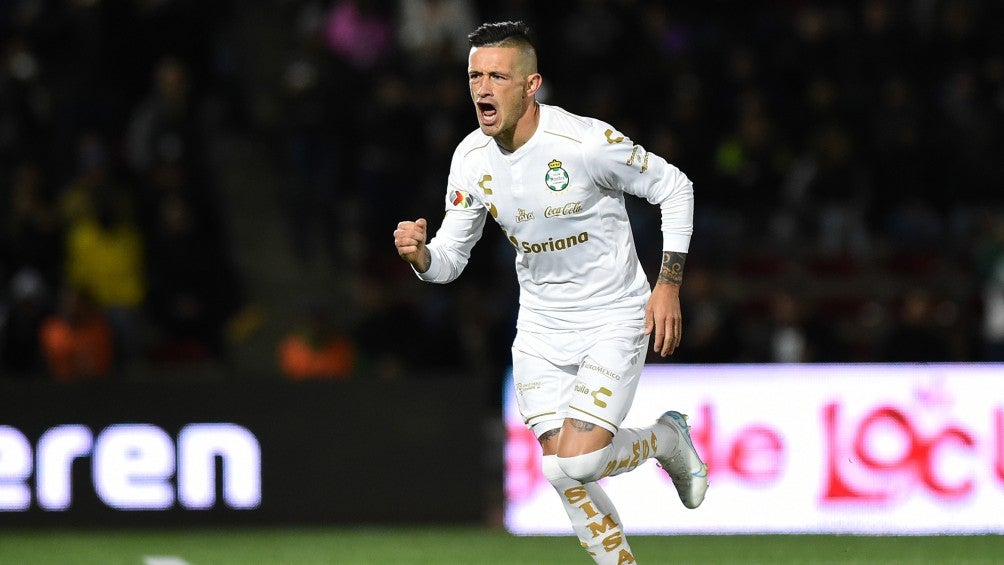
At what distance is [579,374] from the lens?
6.16m

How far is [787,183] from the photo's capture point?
13.8 m

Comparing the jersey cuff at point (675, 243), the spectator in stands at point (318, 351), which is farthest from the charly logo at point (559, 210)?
the spectator in stands at point (318, 351)

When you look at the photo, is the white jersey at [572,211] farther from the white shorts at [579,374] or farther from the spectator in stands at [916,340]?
the spectator in stands at [916,340]

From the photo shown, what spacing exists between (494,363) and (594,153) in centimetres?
609

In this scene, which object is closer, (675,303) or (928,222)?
(675,303)

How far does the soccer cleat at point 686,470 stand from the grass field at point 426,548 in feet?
6.72

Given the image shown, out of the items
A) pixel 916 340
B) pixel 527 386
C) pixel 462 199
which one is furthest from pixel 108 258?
pixel 527 386

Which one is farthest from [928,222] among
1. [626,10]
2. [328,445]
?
[328,445]

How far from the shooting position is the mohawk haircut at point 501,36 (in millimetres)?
6062

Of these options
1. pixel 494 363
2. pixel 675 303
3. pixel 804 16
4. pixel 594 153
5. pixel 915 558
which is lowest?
pixel 915 558

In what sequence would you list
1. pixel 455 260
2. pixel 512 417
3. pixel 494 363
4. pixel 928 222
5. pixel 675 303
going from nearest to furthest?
1. pixel 675 303
2. pixel 455 260
3. pixel 512 417
4. pixel 494 363
5. pixel 928 222

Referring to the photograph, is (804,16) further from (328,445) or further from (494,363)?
(328,445)

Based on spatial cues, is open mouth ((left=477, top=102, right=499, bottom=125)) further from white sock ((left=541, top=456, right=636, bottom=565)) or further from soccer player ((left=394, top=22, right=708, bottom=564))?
white sock ((left=541, top=456, right=636, bottom=565))

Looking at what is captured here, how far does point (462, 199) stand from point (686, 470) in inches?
60.8
